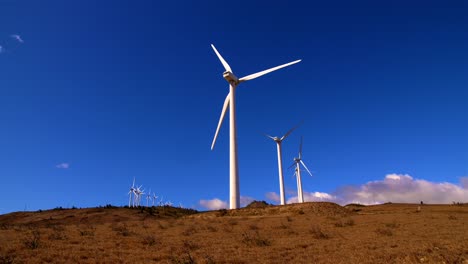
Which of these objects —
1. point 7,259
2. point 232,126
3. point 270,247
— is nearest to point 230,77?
point 232,126

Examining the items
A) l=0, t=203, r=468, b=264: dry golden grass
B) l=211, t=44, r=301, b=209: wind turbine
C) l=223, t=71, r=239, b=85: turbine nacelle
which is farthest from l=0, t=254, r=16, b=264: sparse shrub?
l=223, t=71, r=239, b=85: turbine nacelle

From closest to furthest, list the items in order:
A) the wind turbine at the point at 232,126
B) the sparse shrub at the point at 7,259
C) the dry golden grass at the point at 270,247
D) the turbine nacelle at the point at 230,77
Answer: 1. the sparse shrub at the point at 7,259
2. the dry golden grass at the point at 270,247
3. the wind turbine at the point at 232,126
4. the turbine nacelle at the point at 230,77

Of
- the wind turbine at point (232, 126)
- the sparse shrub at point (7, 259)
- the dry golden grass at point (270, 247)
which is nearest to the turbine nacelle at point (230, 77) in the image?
the wind turbine at point (232, 126)

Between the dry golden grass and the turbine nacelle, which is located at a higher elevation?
the turbine nacelle

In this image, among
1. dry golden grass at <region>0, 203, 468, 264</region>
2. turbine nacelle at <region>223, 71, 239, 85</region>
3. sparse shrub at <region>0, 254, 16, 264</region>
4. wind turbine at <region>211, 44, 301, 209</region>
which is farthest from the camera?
turbine nacelle at <region>223, 71, 239, 85</region>

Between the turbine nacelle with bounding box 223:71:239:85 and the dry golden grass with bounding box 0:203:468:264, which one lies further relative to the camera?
the turbine nacelle with bounding box 223:71:239:85

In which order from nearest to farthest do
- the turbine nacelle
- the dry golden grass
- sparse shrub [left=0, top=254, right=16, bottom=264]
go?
sparse shrub [left=0, top=254, right=16, bottom=264] → the dry golden grass → the turbine nacelle

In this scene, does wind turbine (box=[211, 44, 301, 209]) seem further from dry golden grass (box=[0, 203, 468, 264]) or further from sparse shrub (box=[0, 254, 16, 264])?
sparse shrub (box=[0, 254, 16, 264])

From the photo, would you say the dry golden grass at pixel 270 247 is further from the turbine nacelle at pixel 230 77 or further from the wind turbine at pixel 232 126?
Result: the turbine nacelle at pixel 230 77

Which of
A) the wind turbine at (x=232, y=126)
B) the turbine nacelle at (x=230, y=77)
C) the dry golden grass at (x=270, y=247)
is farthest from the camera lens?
the turbine nacelle at (x=230, y=77)

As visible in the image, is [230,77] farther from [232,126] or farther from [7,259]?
[7,259]

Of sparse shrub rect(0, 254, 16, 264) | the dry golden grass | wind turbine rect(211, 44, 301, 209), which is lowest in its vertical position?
sparse shrub rect(0, 254, 16, 264)

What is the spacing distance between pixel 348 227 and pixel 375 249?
852cm

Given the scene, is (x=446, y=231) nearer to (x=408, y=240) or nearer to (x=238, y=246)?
(x=408, y=240)
